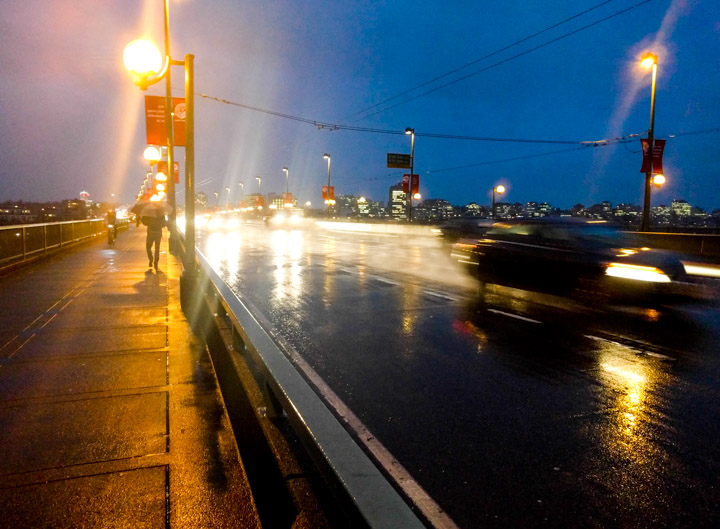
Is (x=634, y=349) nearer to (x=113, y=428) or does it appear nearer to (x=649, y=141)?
(x=113, y=428)

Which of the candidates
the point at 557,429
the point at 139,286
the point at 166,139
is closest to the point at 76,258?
the point at 166,139

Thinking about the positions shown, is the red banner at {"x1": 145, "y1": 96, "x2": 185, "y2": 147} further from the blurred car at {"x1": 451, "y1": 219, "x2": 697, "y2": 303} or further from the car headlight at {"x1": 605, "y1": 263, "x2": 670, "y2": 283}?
the car headlight at {"x1": 605, "y1": 263, "x2": 670, "y2": 283}

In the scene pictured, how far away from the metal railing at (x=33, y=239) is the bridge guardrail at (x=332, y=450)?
11.6m

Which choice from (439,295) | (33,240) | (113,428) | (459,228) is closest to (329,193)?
(459,228)

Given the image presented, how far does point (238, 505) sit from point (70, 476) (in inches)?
47.4

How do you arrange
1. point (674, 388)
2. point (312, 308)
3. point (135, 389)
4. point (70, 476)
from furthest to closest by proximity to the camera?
point (312, 308) < point (674, 388) < point (135, 389) < point (70, 476)

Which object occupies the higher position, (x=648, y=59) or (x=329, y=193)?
(x=648, y=59)

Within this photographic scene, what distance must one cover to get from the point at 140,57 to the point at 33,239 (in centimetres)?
1069

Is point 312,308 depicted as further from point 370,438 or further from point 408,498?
point 408,498

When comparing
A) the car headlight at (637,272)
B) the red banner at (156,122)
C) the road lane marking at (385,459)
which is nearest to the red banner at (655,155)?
the car headlight at (637,272)

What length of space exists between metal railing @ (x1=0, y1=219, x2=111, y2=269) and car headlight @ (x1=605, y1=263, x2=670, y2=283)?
44.0ft

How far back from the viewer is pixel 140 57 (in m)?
7.85

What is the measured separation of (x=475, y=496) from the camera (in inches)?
136

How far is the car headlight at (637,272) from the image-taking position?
8930mm
